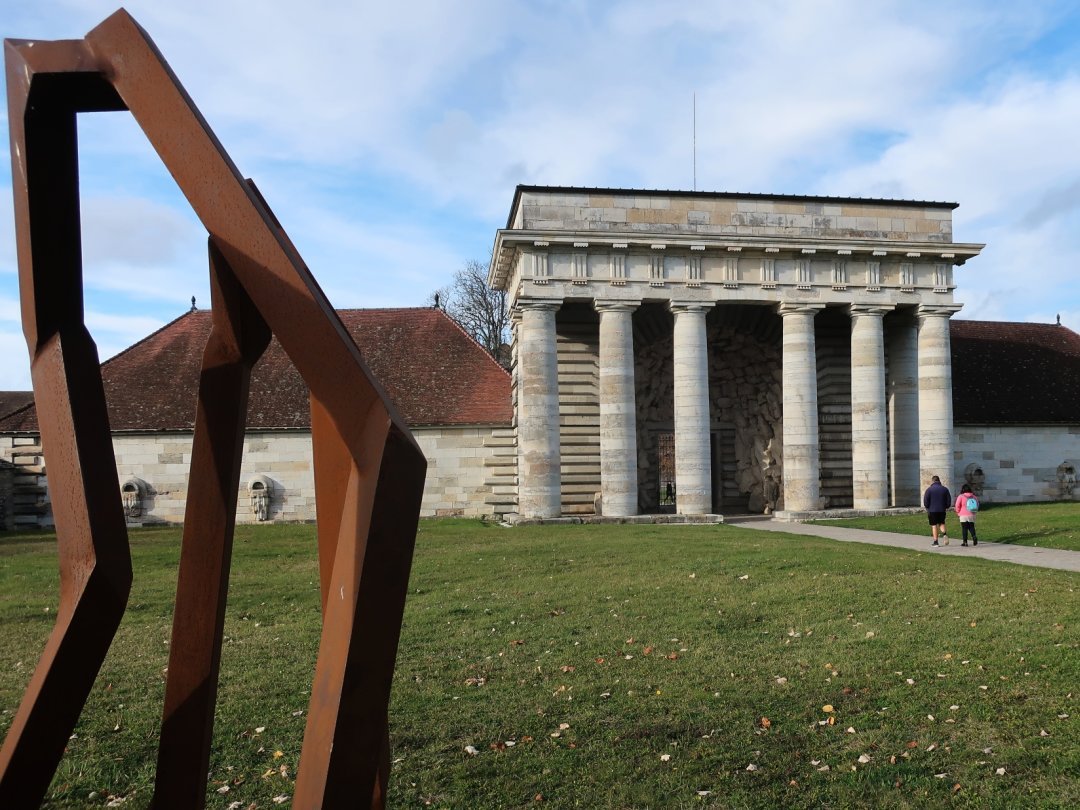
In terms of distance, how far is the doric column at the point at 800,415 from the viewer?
28719mm

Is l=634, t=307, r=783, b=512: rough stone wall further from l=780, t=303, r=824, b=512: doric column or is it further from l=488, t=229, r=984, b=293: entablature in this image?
l=488, t=229, r=984, b=293: entablature

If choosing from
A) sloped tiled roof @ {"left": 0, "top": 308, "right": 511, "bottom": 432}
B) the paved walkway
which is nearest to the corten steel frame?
the paved walkway

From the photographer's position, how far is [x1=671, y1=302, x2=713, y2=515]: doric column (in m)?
27.9

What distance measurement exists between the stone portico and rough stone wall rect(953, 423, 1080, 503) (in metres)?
4.65

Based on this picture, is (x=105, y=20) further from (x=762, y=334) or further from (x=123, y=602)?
(x=762, y=334)

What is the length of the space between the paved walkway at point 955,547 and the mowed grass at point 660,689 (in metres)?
1.60

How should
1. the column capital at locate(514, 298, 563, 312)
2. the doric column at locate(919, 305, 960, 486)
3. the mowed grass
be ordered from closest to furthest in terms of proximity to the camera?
the mowed grass, the column capital at locate(514, 298, 563, 312), the doric column at locate(919, 305, 960, 486)

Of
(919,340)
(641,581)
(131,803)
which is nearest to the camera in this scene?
(131,803)

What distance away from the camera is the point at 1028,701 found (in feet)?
23.9

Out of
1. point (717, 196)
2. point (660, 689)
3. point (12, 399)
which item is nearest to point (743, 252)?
point (717, 196)

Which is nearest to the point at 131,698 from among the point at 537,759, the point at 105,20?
the point at 537,759

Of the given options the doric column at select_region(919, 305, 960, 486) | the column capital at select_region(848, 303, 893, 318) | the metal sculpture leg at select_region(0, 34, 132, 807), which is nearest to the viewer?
the metal sculpture leg at select_region(0, 34, 132, 807)

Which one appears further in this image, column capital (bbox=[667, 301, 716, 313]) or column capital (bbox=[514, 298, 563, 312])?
column capital (bbox=[667, 301, 716, 313])

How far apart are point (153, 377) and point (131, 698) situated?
25996 mm
